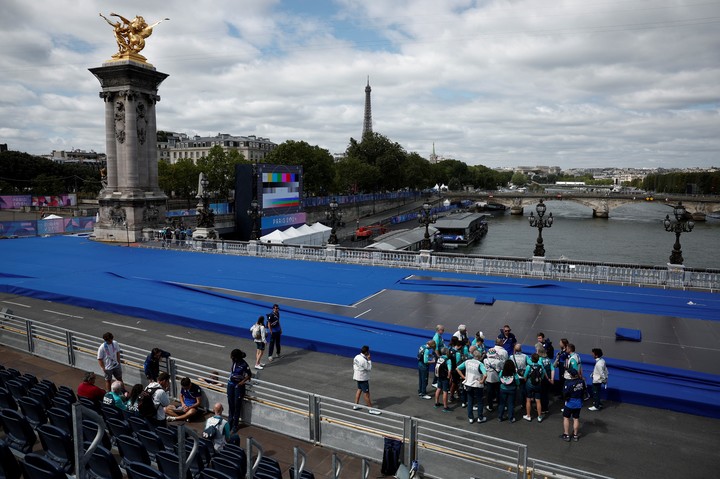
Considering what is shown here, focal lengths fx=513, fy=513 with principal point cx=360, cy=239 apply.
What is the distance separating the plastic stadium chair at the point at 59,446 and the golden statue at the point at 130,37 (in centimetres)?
4116

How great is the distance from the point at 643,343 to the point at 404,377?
806 centimetres

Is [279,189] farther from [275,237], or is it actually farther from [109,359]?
[109,359]

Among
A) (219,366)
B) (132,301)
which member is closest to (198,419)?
(219,366)

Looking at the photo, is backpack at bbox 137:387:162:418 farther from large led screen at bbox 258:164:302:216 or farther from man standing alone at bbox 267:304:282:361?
large led screen at bbox 258:164:302:216

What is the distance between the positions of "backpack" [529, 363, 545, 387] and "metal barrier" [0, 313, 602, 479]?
→ 1.59 metres

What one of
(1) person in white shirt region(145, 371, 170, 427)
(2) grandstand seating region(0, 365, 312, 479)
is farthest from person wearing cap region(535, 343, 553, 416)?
(1) person in white shirt region(145, 371, 170, 427)

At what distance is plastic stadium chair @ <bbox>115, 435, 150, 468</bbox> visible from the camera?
809 cm

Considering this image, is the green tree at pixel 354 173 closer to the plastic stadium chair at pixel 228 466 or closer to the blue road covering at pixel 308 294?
the blue road covering at pixel 308 294

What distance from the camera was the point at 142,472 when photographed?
23.6ft

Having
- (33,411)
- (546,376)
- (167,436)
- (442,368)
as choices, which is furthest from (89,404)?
(546,376)

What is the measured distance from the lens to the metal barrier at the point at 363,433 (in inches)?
356

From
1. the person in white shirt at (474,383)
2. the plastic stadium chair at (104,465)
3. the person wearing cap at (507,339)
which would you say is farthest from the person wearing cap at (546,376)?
the plastic stadium chair at (104,465)

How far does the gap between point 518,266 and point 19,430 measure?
23.4m

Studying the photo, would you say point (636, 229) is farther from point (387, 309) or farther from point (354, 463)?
point (354, 463)
